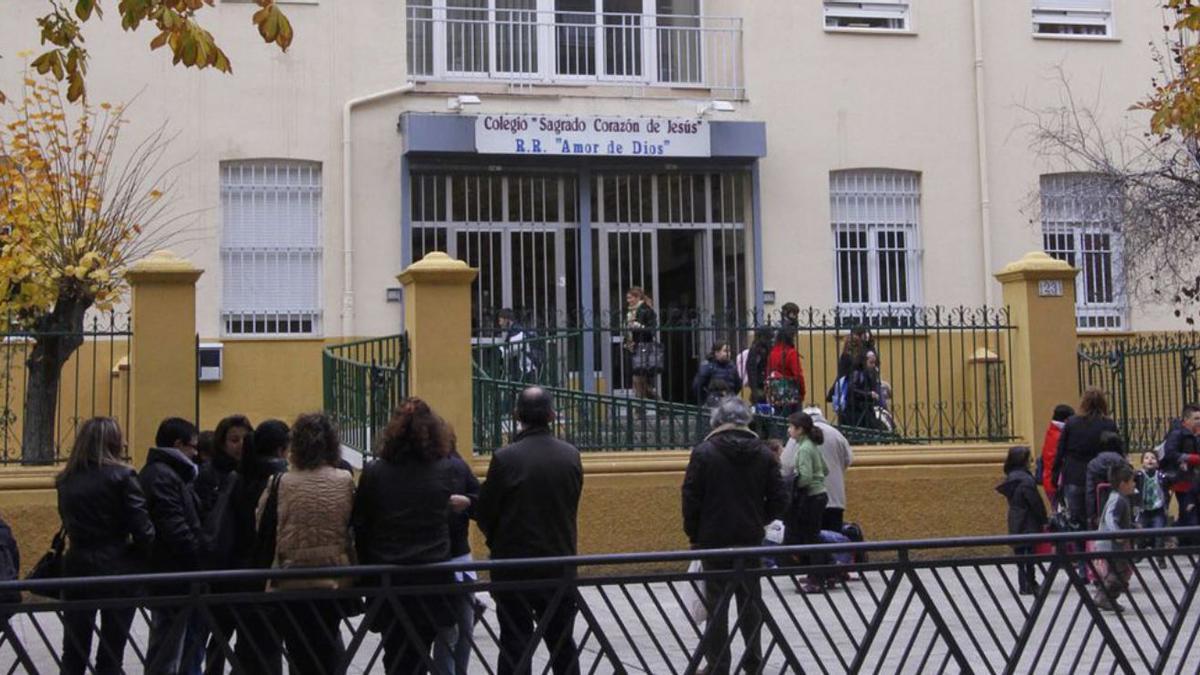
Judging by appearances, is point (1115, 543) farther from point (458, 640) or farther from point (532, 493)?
point (458, 640)

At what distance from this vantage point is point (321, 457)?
24.6 ft

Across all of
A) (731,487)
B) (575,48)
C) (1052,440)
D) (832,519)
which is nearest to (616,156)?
(575,48)

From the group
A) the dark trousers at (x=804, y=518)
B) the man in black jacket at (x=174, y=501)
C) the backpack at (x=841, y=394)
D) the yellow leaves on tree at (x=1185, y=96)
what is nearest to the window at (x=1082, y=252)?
the yellow leaves on tree at (x=1185, y=96)

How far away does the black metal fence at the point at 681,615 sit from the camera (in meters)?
6.19

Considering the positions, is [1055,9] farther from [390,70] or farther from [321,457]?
[321,457]

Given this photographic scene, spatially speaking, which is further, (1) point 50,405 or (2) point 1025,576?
(1) point 50,405

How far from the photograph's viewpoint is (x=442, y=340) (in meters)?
12.9

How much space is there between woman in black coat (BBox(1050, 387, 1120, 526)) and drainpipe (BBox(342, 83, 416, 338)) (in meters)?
8.73

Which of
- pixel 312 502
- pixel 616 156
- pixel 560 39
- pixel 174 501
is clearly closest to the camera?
pixel 312 502

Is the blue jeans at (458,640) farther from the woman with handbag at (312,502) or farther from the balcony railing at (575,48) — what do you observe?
the balcony railing at (575,48)

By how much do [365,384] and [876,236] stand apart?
29.5 feet

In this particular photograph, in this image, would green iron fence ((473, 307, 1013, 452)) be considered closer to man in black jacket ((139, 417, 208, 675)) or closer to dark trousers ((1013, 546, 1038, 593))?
man in black jacket ((139, 417, 208, 675))

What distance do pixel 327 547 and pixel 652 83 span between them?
13.5 meters

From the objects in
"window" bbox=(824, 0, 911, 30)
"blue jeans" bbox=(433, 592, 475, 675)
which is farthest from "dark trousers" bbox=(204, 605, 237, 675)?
"window" bbox=(824, 0, 911, 30)
